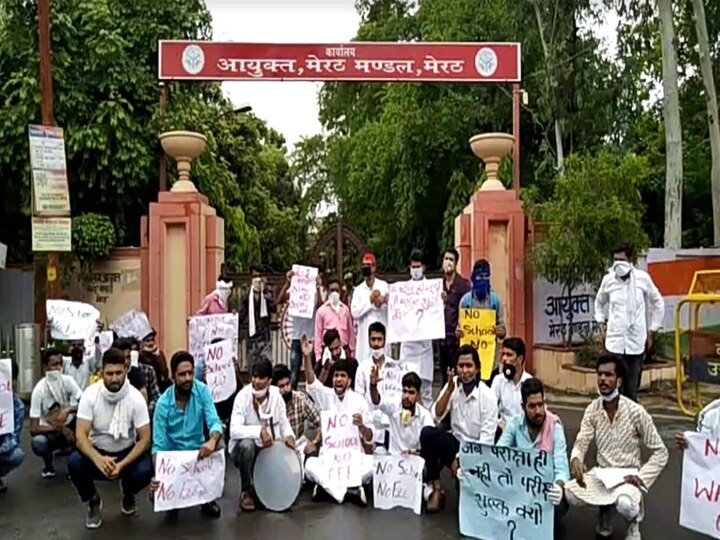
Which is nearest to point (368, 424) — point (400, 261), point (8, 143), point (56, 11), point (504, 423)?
point (504, 423)

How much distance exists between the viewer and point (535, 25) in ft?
74.2

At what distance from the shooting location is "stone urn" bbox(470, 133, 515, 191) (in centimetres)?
1265

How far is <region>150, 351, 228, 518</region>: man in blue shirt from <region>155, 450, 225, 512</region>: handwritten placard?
6.0 inches

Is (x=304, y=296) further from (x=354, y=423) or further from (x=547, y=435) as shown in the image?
(x=547, y=435)

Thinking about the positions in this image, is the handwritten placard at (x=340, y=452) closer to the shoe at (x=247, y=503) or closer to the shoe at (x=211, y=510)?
the shoe at (x=247, y=503)

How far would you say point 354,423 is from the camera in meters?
6.89

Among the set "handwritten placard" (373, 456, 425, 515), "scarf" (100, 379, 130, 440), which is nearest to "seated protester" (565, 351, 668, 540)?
"handwritten placard" (373, 456, 425, 515)

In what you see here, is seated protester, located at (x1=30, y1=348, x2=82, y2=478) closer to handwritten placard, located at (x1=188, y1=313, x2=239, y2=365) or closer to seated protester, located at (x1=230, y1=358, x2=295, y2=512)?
handwritten placard, located at (x1=188, y1=313, x2=239, y2=365)

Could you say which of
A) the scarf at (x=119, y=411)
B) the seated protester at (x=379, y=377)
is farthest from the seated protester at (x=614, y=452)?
the scarf at (x=119, y=411)

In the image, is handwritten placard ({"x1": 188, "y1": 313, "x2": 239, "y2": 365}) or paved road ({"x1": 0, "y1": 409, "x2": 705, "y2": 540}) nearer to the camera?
paved road ({"x1": 0, "y1": 409, "x2": 705, "y2": 540})

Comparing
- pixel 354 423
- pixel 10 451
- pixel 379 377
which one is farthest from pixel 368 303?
pixel 10 451

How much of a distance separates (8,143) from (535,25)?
14.0m

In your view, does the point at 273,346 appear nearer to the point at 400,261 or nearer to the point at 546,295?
the point at 546,295

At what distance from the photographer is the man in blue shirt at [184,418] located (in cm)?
643
